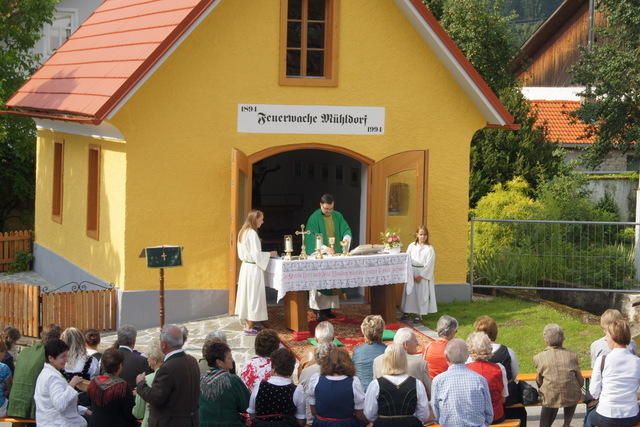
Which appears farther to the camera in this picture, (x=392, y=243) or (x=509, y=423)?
(x=392, y=243)

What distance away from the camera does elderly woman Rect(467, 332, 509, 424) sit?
365 inches

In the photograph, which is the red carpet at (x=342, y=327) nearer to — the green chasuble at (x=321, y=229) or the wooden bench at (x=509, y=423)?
the green chasuble at (x=321, y=229)

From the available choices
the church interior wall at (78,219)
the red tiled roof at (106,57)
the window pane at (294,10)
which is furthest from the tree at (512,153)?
the church interior wall at (78,219)

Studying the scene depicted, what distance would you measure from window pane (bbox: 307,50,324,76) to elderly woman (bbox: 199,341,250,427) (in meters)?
8.61

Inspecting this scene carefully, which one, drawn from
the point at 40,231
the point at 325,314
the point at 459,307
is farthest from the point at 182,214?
the point at 40,231

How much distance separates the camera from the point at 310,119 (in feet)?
54.2

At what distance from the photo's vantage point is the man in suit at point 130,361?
959 cm

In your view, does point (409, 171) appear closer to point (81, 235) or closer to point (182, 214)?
point (182, 214)

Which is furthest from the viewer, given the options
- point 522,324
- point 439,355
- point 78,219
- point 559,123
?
point 559,123

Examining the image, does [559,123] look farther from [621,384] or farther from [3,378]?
[3,378]

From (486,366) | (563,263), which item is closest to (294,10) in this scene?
(563,263)

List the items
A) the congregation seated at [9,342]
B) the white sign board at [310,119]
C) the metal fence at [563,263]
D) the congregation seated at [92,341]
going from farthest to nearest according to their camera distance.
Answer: the metal fence at [563,263], the white sign board at [310,119], the congregation seated at [92,341], the congregation seated at [9,342]

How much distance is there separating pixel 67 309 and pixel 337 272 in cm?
410

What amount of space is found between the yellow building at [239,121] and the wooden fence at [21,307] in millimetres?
1217
